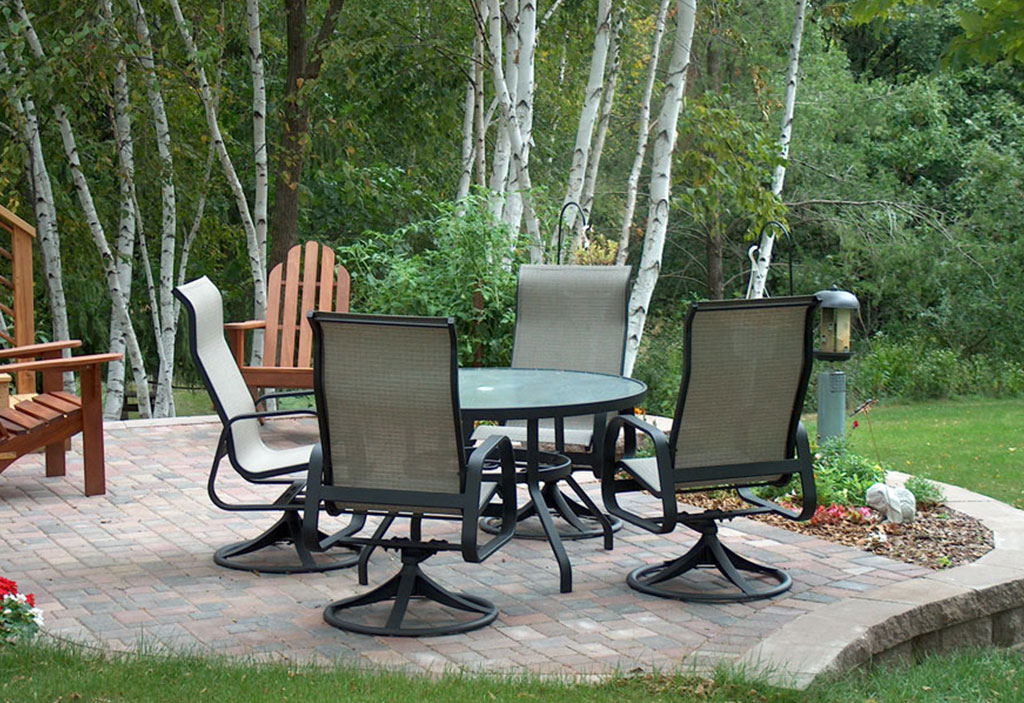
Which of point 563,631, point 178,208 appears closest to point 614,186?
point 178,208

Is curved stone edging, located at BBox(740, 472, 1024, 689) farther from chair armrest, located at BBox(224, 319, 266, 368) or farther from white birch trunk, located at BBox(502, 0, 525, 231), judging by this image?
white birch trunk, located at BBox(502, 0, 525, 231)

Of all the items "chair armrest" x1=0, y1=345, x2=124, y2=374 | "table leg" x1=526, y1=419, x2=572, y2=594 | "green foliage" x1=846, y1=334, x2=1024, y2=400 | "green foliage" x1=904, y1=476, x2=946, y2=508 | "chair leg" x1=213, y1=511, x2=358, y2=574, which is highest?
"chair armrest" x1=0, y1=345, x2=124, y2=374

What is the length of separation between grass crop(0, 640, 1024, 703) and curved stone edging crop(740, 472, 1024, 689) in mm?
109

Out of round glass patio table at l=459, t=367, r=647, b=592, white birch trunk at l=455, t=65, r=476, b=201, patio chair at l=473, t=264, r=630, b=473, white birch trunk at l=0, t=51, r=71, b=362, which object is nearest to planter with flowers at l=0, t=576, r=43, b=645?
round glass patio table at l=459, t=367, r=647, b=592

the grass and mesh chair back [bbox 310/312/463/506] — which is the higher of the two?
mesh chair back [bbox 310/312/463/506]

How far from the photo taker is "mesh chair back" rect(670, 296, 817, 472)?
13.3 ft

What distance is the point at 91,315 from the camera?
595 inches

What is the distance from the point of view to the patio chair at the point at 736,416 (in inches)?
160

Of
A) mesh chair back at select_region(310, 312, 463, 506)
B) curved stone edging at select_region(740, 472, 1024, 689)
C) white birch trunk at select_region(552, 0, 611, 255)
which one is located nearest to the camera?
curved stone edging at select_region(740, 472, 1024, 689)

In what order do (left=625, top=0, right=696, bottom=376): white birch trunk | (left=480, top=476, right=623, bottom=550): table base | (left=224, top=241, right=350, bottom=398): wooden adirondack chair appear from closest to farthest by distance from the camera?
(left=480, top=476, right=623, bottom=550): table base → (left=224, top=241, right=350, bottom=398): wooden adirondack chair → (left=625, top=0, right=696, bottom=376): white birch trunk

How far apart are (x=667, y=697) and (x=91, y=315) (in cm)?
1330

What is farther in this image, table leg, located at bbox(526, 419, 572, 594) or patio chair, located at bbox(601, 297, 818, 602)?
table leg, located at bbox(526, 419, 572, 594)

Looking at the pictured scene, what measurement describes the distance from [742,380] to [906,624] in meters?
0.96

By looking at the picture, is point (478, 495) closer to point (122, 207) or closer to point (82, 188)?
point (82, 188)
